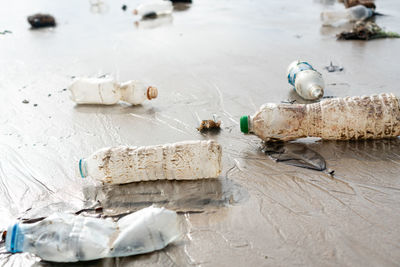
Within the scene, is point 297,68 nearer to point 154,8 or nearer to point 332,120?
point 332,120

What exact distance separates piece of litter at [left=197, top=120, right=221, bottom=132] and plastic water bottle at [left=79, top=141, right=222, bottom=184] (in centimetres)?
67

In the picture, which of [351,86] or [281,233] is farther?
[351,86]

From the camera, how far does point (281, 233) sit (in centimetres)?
181

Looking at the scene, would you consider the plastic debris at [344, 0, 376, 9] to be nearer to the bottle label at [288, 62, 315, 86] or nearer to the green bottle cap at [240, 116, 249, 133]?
the bottle label at [288, 62, 315, 86]

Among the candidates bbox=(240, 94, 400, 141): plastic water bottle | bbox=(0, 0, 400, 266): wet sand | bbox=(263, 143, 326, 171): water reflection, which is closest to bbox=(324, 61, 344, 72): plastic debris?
bbox=(0, 0, 400, 266): wet sand

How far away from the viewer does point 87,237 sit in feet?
5.54

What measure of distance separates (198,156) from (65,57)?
3561 millimetres

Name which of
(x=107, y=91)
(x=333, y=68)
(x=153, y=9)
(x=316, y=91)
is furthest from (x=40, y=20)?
(x=316, y=91)

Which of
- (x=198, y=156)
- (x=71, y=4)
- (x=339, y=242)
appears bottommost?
(x=339, y=242)

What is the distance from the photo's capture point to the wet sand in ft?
5.82

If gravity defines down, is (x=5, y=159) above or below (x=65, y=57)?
below

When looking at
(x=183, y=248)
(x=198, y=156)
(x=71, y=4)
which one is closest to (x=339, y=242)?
(x=183, y=248)

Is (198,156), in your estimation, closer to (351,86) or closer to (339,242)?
(339,242)

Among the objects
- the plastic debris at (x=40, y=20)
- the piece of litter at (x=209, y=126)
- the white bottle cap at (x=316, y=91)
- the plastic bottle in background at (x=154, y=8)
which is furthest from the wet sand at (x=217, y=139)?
the plastic bottle in background at (x=154, y=8)
